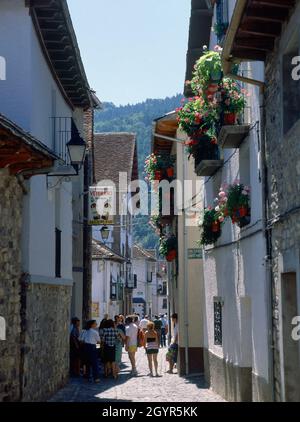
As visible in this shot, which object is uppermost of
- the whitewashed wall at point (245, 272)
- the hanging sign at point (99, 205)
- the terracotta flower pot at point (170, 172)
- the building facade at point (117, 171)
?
the building facade at point (117, 171)

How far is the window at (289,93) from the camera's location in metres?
9.50

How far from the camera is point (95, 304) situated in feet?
142

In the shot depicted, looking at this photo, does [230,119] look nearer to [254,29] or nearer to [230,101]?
[230,101]

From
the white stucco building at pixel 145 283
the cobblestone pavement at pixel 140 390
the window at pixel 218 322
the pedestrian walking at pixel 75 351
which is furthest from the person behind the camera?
the white stucco building at pixel 145 283

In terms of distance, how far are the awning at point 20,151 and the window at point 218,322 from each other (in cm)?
525

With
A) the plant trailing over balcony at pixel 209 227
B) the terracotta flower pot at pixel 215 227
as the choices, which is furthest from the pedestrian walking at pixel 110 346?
the terracotta flower pot at pixel 215 227

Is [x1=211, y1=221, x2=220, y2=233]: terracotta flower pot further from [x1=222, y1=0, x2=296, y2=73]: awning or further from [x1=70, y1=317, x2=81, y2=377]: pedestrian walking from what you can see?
[x1=70, y1=317, x2=81, y2=377]: pedestrian walking

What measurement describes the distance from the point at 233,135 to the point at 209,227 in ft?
11.8

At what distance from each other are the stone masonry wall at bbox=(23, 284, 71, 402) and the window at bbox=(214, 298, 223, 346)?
10.5 ft

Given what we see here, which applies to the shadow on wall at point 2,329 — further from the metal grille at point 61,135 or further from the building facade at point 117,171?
the building facade at point 117,171

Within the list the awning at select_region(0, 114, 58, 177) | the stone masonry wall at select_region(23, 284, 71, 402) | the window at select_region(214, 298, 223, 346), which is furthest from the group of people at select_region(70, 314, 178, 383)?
the awning at select_region(0, 114, 58, 177)

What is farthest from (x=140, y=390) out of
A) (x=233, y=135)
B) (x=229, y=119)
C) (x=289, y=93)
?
(x=289, y=93)

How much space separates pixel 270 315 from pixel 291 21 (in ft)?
12.2

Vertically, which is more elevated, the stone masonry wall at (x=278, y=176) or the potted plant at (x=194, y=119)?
the potted plant at (x=194, y=119)
